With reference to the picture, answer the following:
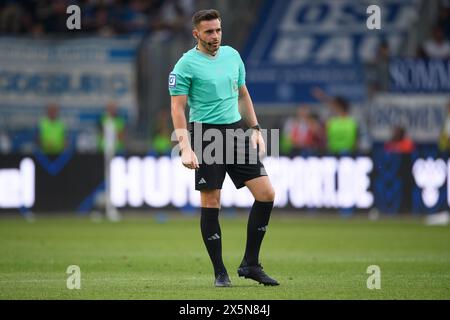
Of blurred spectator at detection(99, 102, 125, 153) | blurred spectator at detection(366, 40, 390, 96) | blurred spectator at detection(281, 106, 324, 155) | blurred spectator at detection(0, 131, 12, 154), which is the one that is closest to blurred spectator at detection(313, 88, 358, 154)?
blurred spectator at detection(281, 106, 324, 155)

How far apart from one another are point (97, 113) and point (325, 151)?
566cm

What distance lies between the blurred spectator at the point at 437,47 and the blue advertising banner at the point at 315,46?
1.85 meters

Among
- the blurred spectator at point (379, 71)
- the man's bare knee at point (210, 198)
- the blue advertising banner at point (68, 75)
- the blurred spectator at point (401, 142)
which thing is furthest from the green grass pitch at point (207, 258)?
the blue advertising banner at point (68, 75)

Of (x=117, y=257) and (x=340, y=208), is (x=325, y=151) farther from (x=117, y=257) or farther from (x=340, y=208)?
(x=117, y=257)

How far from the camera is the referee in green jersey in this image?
10289mm

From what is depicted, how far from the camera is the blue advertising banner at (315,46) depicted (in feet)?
90.2

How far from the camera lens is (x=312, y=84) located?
27547mm

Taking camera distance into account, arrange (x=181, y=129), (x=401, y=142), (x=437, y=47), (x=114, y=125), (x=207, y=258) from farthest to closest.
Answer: (x=437, y=47) → (x=114, y=125) → (x=401, y=142) → (x=207, y=258) → (x=181, y=129)

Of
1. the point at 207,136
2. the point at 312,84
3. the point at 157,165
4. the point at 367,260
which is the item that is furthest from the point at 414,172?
the point at 207,136

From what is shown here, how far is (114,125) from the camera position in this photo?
76.0 ft

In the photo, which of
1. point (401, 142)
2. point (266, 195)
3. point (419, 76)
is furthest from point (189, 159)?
point (419, 76)

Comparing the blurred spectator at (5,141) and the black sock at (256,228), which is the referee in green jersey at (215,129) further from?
the blurred spectator at (5,141)

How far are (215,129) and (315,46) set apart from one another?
62.7 ft

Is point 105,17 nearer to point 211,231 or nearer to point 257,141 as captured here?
point 257,141
